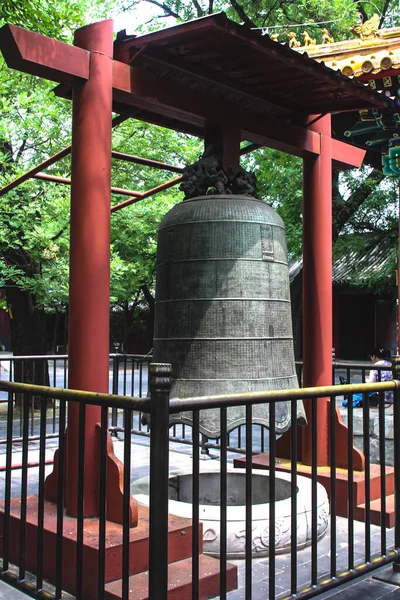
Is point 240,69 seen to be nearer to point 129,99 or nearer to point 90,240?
point 129,99

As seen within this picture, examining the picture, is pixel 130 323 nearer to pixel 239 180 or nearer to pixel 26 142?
pixel 26 142

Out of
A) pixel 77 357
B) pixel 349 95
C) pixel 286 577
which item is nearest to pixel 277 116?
pixel 349 95

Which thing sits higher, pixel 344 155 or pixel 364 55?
pixel 364 55

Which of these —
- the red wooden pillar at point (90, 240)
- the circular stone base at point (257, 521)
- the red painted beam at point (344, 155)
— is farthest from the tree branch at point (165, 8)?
the circular stone base at point (257, 521)

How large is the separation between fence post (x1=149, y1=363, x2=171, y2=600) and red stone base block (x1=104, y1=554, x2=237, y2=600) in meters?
0.81

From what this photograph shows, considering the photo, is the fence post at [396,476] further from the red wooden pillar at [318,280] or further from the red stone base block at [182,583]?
the red wooden pillar at [318,280]

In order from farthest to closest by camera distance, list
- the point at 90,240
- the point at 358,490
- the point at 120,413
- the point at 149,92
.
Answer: the point at 120,413
the point at 358,490
the point at 149,92
the point at 90,240

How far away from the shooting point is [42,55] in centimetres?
365

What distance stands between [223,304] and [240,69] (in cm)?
169

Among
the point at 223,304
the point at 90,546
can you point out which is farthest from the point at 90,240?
the point at 90,546

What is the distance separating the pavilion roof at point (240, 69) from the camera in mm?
3828

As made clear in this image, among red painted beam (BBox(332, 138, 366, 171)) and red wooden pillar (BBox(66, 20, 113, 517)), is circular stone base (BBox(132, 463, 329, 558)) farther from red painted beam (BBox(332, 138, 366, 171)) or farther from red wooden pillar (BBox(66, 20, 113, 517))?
red painted beam (BBox(332, 138, 366, 171))

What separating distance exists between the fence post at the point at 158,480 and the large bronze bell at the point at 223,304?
141cm

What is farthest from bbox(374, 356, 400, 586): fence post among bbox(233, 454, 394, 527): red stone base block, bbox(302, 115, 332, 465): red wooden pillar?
bbox(302, 115, 332, 465): red wooden pillar
